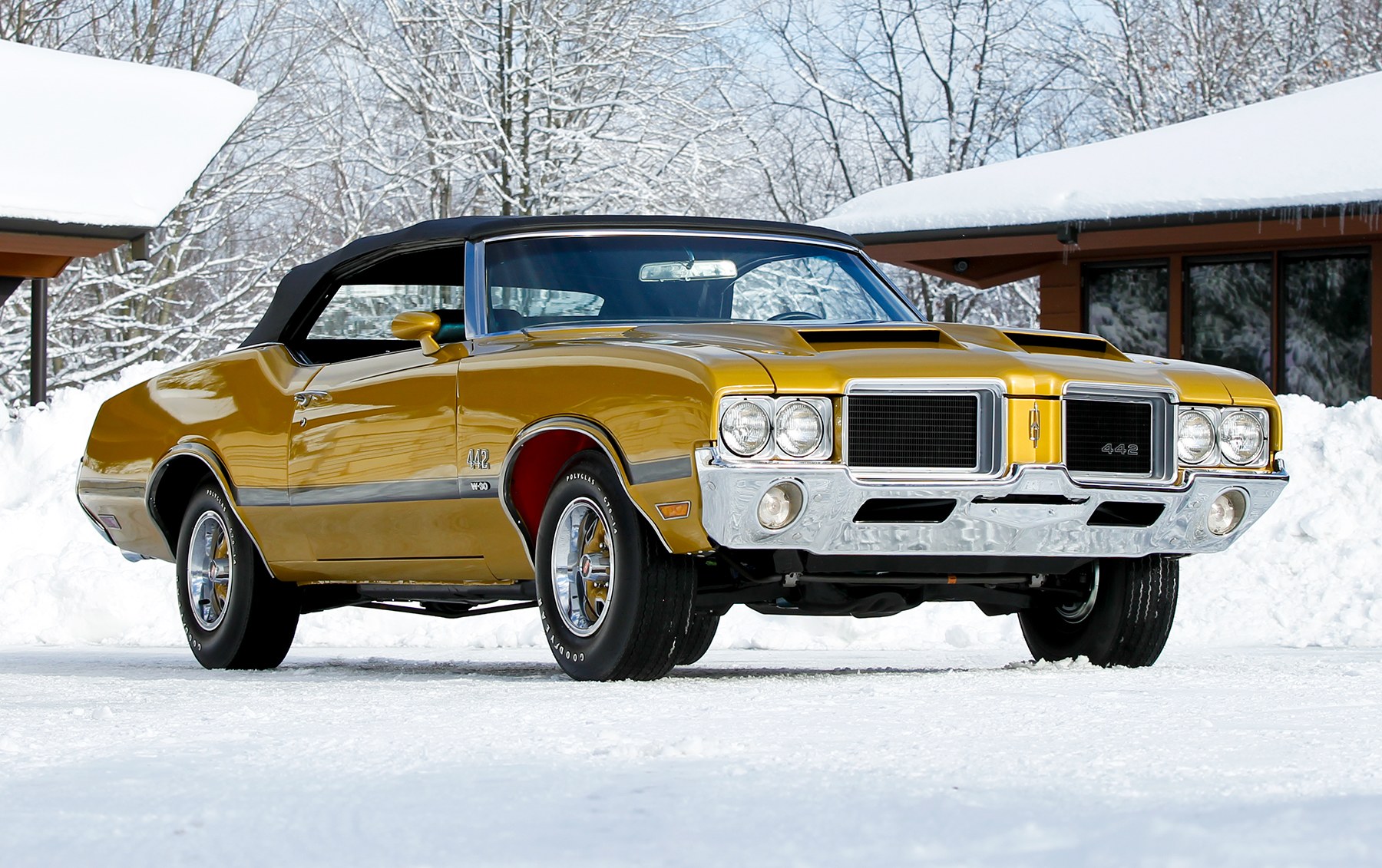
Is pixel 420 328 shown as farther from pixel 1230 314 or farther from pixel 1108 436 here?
pixel 1230 314

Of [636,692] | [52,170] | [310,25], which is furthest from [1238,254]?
[310,25]

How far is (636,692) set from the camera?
20.2ft

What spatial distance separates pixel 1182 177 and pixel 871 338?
1352 cm

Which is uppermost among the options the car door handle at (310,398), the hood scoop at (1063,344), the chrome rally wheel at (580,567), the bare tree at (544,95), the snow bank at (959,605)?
the bare tree at (544,95)

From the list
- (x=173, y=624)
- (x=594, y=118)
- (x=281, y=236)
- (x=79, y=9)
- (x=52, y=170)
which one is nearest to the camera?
(x=173, y=624)

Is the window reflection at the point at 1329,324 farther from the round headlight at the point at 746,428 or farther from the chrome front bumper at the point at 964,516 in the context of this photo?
the round headlight at the point at 746,428

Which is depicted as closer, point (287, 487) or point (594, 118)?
point (287, 487)

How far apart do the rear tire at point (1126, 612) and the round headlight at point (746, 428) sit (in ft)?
6.53

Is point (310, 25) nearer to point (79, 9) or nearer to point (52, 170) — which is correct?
point (79, 9)

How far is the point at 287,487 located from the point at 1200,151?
14244 mm

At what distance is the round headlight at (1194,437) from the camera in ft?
22.5

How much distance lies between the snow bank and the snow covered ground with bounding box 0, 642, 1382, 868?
491 centimetres

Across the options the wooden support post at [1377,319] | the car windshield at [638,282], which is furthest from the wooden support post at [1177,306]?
the car windshield at [638,282]

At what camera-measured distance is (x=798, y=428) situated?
622 centimetres
